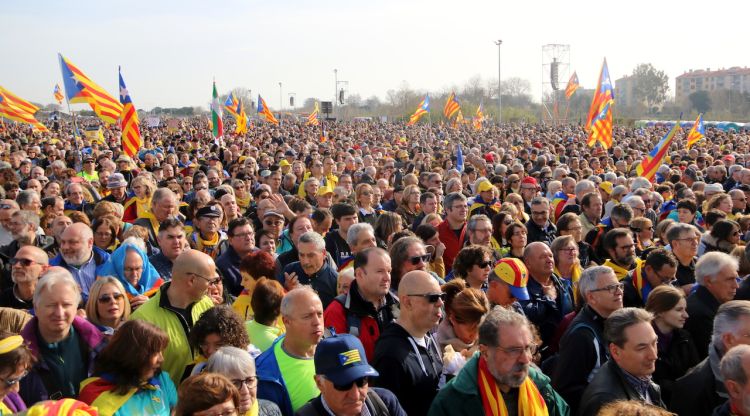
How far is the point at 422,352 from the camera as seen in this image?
4.05 meters

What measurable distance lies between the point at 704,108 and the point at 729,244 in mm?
93697

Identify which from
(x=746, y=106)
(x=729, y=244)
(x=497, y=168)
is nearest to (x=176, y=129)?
(x=497, y=168)

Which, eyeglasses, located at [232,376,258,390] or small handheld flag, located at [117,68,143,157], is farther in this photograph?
small handheld flag, located at [117,68,143,157]

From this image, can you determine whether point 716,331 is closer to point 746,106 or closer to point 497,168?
point 497,168

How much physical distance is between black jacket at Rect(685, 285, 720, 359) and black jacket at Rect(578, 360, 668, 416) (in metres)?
1.37

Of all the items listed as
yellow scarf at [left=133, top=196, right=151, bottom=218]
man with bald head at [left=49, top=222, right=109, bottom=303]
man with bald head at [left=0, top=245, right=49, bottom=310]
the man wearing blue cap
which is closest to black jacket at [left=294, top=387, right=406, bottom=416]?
the man wearing blue cap

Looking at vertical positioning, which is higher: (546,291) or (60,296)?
(60,296)

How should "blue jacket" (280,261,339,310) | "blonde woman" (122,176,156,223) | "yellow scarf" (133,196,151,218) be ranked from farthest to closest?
"blonde woman" (122,176,156,223) → "yellow scarf" (133,196,151,218) → "blue jacket" (280,261,339,310)

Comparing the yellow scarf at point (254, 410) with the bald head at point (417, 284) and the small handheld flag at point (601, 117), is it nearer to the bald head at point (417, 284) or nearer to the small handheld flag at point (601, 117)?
the bald head at point (417, 284)

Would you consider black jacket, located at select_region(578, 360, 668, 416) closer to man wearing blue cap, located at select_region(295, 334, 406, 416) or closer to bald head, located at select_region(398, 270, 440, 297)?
bald head, located at select_region(398, 270, 440, 297)

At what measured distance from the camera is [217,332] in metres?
3.93

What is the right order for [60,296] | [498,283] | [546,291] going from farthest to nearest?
[546,291] < [498,283] < [60,296]

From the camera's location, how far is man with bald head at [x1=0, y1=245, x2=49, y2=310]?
5164mm

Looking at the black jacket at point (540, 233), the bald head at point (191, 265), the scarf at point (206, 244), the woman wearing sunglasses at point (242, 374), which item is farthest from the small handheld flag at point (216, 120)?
the woman wearing sunglasses at point (242, 374)
